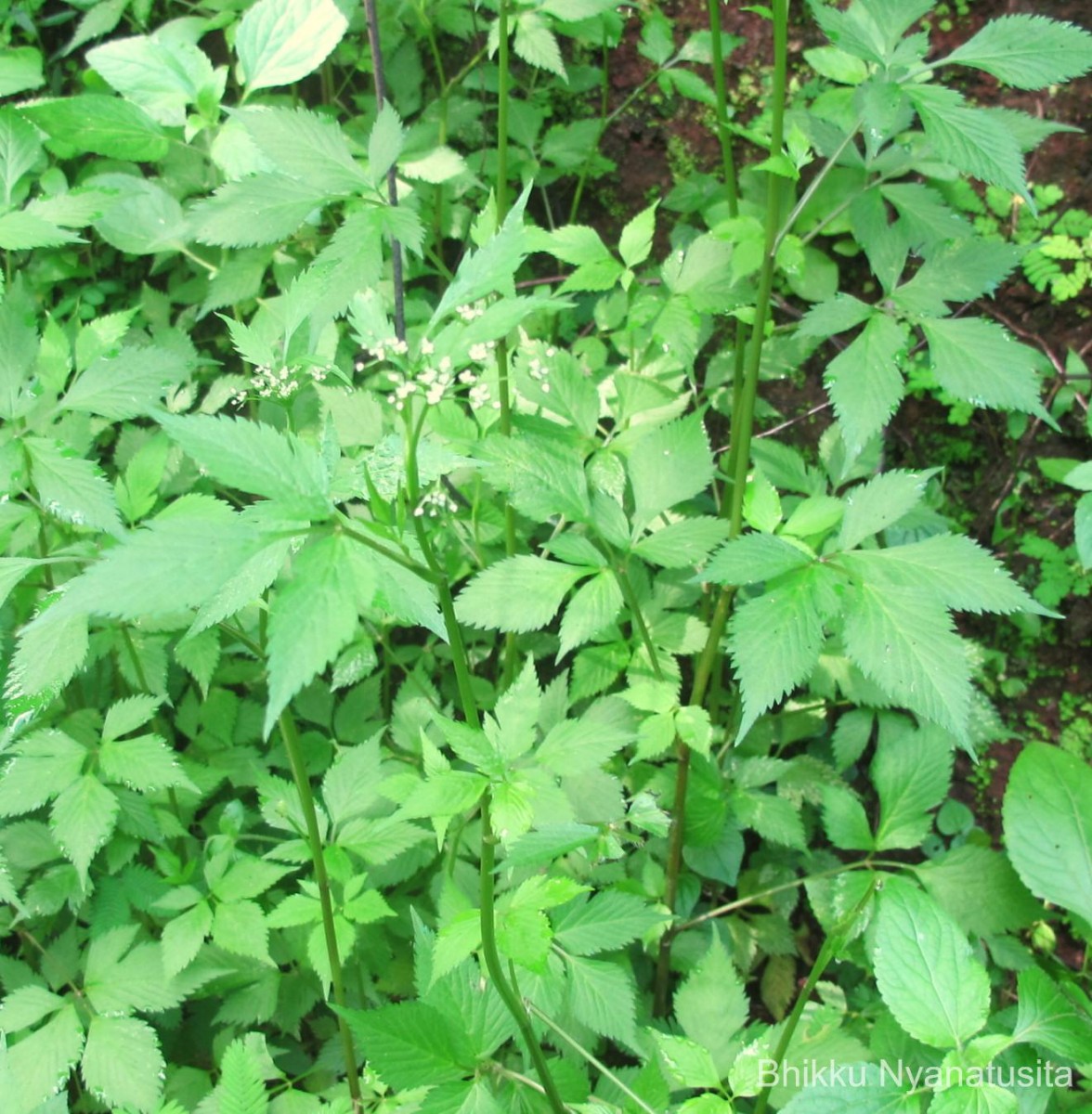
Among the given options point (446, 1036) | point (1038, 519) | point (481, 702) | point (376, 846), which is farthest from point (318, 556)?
point (1038, 519)

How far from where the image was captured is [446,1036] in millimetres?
1275

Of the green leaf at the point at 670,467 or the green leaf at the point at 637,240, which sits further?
the green leaf at the point at 637,240

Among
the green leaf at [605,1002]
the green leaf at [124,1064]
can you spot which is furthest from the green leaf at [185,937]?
the green leaf at [605,1002]

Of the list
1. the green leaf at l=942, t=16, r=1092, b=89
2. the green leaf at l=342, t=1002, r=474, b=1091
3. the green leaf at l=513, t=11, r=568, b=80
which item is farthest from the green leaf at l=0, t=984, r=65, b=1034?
the green leaf at l=942, t=16, r=1092, b=89

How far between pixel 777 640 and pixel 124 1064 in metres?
1.44

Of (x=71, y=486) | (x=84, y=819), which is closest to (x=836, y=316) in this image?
(x=71, y=486)

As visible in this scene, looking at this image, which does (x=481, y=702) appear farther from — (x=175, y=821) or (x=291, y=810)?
(x=175, y=821)

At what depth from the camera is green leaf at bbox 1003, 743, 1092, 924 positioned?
1.72m

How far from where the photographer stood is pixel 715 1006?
165 cm

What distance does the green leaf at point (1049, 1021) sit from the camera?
1.39 metres

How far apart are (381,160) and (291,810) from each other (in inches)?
47.3

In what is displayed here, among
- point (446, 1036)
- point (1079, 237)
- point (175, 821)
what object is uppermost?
point (1079, 237)

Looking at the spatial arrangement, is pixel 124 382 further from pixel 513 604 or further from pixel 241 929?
pixel 241 929

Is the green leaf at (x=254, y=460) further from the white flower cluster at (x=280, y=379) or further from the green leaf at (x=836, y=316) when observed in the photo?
the green leaf at (x=836, y=316)
